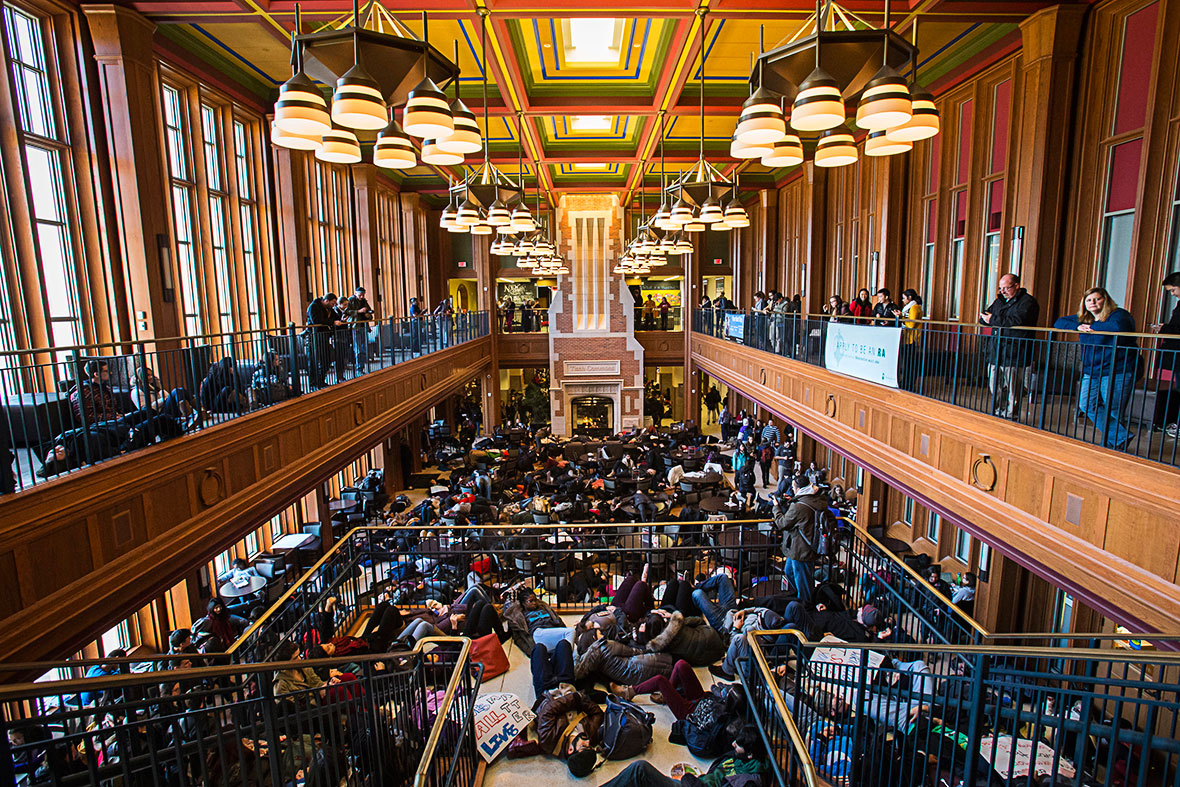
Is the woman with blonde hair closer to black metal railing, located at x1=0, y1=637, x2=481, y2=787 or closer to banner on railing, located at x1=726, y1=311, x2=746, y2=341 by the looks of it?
black metal railing, located at x1=0, y1=637, x2=481, y2=787

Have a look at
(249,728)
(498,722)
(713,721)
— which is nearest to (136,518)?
(249,728)

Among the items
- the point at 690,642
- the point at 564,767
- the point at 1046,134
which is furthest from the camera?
the point at 1046,134

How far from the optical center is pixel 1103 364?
5.11m

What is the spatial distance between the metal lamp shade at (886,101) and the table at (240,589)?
414 inches

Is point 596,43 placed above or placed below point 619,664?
above

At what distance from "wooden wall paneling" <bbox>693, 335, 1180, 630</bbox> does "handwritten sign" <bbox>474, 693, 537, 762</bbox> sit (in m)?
5.13

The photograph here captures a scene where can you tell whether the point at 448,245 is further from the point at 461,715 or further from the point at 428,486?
the point at 461,715

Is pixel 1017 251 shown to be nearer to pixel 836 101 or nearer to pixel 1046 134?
pixel 1046 134

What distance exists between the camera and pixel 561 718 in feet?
19.6

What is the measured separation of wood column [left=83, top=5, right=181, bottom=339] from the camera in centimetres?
727

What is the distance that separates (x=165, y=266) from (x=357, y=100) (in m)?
6.46

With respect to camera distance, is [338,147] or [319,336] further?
[319,336]

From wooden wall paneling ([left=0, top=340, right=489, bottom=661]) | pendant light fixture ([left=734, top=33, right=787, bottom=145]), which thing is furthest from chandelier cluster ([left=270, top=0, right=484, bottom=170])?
wooden wall paneling ([left=0, top=340, right=489, bottom=661])

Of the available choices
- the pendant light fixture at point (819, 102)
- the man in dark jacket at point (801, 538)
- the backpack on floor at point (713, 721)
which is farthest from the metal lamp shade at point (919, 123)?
the man in dark jacket at point (801, 538)
